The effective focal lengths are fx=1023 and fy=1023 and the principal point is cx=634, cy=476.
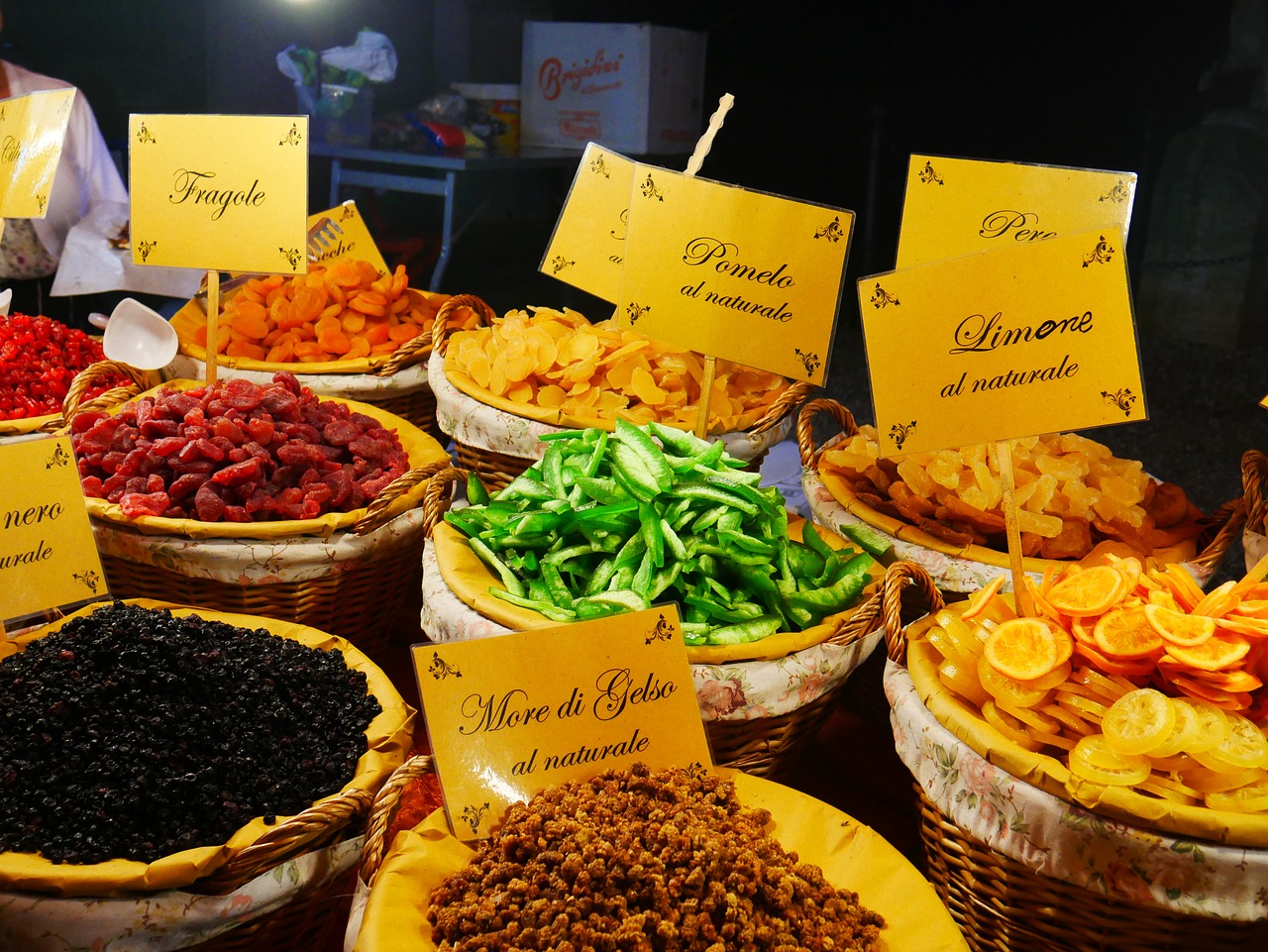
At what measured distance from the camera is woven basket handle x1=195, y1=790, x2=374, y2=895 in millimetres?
1057

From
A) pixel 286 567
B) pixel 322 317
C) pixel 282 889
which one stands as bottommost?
pixel 282 889

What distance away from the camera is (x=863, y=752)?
1.64 m

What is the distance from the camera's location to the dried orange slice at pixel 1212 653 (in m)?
1.08

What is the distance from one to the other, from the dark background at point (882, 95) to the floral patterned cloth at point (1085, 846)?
1919 mm

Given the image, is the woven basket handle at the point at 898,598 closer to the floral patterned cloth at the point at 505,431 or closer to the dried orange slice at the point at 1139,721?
the dried orange slice at the point at 1139,721

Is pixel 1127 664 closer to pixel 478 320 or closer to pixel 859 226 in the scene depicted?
pixel 478 320

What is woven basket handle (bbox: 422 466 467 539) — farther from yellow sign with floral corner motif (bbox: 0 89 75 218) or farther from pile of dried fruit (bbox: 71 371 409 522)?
yellow sign with floral corner motif (bbox: 0 89 75 218)

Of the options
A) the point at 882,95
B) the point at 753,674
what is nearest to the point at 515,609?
the point at 753,674

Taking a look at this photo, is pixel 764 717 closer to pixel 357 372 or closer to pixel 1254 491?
pixel 1254 491

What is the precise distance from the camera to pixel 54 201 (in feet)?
11.4

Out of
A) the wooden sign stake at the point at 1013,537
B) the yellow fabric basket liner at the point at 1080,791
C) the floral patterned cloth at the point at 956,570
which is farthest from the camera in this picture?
the floral patterned cloth at the point at 956,570

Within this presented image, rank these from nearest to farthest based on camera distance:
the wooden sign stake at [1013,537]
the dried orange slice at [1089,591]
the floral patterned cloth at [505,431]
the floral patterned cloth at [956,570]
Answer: the dried orange slice at [1089,591] < the wooden sign stake at [1013,537] < the floral patterned cloth at [956,570] < the floral patterned cloth at [505,431]

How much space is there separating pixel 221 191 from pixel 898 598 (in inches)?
59.6

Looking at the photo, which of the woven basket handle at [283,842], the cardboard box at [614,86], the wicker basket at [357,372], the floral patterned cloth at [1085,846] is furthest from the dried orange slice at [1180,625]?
the cardboard box at [614,86]
